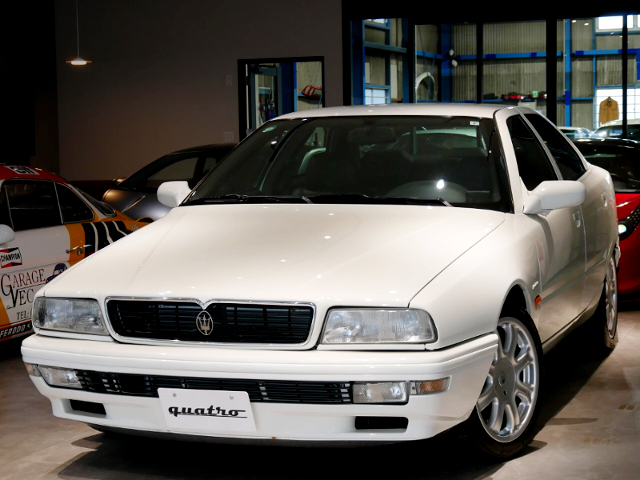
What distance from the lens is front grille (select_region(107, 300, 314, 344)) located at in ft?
9.64

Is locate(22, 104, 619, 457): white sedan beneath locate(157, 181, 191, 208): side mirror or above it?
beneath

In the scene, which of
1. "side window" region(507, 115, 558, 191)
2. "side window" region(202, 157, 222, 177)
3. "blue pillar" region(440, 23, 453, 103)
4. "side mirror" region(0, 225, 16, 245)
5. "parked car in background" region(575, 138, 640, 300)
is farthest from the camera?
"blue pillar" region(440, 23, 453, 103)

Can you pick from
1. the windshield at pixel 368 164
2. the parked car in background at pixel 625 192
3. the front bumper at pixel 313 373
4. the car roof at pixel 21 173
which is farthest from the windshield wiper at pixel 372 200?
the parked car in background at pixel 625 192

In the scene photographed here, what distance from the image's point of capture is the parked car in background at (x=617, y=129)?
1476cm

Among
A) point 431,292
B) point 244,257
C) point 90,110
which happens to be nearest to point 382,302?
point 431,292

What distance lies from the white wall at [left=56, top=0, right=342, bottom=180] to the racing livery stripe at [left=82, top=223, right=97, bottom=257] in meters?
10.0

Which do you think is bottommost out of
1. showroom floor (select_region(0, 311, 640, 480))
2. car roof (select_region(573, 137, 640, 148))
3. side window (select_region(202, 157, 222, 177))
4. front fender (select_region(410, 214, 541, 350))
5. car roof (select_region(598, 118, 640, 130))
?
showroom floor (select_region(0, 311, 640, 480))

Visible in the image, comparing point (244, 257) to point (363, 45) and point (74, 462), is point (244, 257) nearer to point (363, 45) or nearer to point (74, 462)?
point (74, 462)

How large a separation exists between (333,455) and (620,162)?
4473 mm

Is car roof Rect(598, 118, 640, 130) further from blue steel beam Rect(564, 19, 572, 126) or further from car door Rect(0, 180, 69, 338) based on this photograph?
car door Rect(0, 180, 69, 338)

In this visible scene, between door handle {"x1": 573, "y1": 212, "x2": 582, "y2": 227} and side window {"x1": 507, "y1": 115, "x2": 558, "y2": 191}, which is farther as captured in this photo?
door handle {"x1": 573, "y1": 212, "x2": 582, "y2": 227}

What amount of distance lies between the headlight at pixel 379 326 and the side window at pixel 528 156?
4.48ft

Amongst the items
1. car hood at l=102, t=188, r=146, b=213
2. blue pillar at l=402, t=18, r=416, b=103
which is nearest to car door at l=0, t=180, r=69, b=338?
car hood at l=102, t=188, r=146, b=213

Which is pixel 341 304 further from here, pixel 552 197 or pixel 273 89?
pixel 273 89
